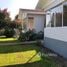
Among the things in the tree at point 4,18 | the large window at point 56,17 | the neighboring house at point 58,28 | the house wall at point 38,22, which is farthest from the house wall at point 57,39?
the tree at point 4,18

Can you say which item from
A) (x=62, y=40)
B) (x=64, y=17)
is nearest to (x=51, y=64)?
(x=62, y=40)

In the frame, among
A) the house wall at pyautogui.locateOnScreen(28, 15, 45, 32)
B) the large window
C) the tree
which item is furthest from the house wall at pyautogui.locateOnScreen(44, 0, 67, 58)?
the tree

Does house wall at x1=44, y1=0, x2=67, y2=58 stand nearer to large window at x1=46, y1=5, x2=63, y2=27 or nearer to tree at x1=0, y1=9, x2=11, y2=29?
large window at x1=46, y1=5, x2=63, y2=27

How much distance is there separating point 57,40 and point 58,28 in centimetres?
92

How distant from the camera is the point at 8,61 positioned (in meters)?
12.6

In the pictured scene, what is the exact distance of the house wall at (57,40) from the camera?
47.1 ft

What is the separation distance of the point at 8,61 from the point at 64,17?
527 centimetres

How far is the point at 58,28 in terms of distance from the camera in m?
15.7

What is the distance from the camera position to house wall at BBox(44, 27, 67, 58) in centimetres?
1435

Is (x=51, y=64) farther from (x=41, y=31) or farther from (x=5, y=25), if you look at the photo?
(x=5, y=25)

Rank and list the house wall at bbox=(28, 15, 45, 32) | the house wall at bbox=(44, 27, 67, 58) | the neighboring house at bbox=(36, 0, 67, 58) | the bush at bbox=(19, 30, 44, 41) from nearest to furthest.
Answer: the house wall at bbox=(44, 27, 67, 58) → the neighboring house at bbox=(36, 0, 67, 58) → the bush at bbox=(19, 30, 44, 41) → the house wall at bbox=(28, 15, 45, 32)

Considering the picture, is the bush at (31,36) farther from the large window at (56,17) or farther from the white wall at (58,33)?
the white wall at (58,33)

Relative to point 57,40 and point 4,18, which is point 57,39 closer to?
point 57,40

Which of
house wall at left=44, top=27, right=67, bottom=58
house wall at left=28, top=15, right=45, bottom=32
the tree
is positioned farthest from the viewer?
the tree
